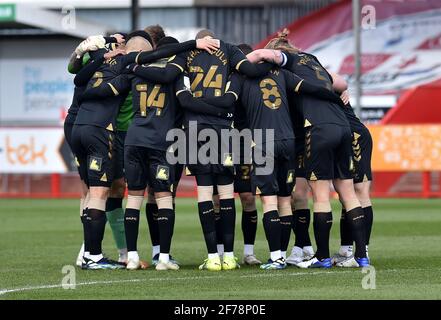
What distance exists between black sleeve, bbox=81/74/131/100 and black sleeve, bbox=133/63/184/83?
298 mm

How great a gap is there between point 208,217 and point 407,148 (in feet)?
45.7

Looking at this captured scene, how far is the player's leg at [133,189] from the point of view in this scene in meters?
11.5

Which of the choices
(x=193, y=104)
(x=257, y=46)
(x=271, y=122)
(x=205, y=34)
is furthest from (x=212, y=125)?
(x=257, y=46)

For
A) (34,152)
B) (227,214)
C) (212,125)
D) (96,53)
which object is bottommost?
(34,152)

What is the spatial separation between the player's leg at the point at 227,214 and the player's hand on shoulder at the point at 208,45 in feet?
4.08

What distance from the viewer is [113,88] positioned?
38.0ft

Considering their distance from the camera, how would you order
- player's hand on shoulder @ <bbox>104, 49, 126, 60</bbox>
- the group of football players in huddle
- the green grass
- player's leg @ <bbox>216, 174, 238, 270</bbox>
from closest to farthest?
the green grass, the group of football players in huddle, player's leg @ <bbox>216, 174, 238, 270</bbox>, player's hand on shoulder @ <bbox>104, 49, 126, 60</bbox>

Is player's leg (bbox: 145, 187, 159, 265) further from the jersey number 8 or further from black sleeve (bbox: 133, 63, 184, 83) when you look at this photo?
the jersey number 8

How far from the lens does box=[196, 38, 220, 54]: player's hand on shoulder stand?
11.4 metres

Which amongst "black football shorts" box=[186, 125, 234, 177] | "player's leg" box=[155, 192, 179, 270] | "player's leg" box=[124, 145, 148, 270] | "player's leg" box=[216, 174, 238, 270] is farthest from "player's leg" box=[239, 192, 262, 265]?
"player's leg" box=[124, 145, 148, 270]

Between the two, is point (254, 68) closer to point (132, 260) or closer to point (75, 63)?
point (75, 63)

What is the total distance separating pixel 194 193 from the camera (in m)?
27.1

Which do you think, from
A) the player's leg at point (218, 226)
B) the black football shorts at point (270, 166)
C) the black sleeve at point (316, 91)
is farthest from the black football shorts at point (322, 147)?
the player's leg at point (218, 226)
